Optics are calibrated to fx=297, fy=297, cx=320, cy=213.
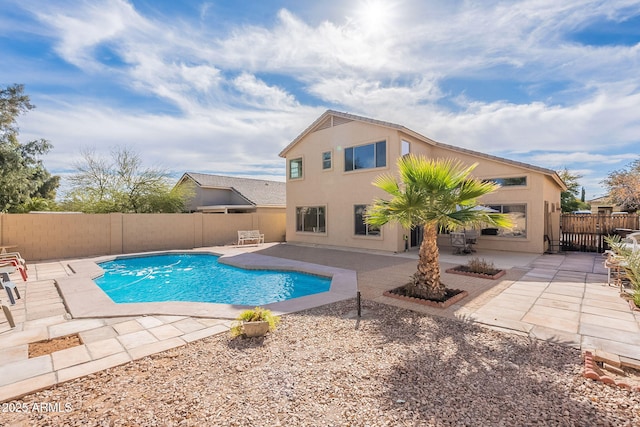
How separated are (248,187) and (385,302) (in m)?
23.0

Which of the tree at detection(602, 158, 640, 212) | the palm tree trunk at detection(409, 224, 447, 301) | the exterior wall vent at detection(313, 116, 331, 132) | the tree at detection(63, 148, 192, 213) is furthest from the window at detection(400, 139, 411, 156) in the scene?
the tree at detection(63, 148, 192, 213)

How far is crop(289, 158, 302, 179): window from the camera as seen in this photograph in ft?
62.6

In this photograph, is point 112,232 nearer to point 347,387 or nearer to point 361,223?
point 361,223

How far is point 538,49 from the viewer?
10.6 meters

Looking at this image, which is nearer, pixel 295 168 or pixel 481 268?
pixel 481 268

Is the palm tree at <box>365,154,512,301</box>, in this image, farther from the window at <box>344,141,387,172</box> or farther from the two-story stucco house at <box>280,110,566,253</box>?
the window at <box>344,141,387,172</box>

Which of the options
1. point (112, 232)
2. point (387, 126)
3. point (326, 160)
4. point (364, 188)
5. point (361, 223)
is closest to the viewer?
point (387, 126)

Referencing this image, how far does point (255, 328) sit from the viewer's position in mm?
4910

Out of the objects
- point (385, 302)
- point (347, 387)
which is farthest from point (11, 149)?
point (347, 387)

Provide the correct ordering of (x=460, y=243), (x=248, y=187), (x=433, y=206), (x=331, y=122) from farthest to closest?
1. (x=248, y=187)
2. (x=331, y=122)
3. (x=460, y=243)
4. (x=433, y=206)

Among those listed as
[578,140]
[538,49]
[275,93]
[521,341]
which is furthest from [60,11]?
[578,140]

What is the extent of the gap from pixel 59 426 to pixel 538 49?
1509cm

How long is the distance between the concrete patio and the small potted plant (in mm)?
539

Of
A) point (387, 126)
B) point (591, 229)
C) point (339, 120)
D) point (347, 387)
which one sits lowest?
point (347, 387)
